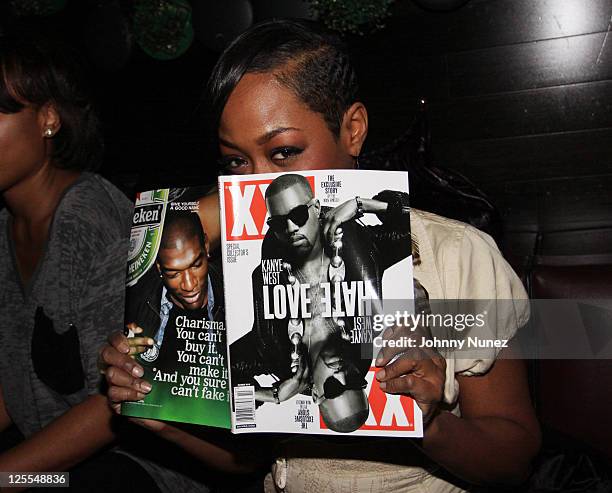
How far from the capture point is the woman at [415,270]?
2.94ft

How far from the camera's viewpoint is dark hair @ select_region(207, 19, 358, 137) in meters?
0.94

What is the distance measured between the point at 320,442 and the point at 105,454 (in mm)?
472

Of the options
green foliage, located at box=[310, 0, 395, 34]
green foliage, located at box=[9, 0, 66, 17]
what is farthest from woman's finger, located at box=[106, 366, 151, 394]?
green foliage, located at box=[9, 0, 66, 17]

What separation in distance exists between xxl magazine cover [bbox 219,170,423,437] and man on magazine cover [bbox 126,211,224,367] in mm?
76

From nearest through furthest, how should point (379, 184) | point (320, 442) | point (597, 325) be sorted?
point (379, 184), point (320, 442), point (597, 325)

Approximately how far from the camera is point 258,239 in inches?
28.7

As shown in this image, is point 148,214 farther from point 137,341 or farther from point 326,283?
point 326,283

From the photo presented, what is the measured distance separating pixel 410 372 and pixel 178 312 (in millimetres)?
317

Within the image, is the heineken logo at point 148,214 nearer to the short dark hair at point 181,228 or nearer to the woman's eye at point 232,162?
the short dark hair at point 181,228

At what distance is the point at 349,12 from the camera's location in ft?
7.74

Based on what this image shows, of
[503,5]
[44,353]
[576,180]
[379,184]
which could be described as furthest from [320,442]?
[503,5]

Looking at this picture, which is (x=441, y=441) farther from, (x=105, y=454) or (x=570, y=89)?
(x=570, y=89)

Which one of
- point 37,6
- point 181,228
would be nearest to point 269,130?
point 181,228

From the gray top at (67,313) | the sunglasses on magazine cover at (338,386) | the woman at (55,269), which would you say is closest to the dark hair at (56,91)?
the woman at (55,269)
